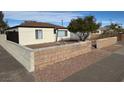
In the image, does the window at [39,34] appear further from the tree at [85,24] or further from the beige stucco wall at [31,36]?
the tree at [85,24]

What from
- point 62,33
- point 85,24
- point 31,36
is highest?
point 85,24

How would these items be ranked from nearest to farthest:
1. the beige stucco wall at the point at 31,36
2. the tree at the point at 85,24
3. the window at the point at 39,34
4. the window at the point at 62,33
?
the tree at the point at 85,24
the beige stucco wall at the point at 31,36
the window at the point at 39,34
the window at the point at 62,33

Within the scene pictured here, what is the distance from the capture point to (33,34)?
61.6 ft

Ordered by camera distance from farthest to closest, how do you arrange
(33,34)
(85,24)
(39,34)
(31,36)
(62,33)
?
(62,33), (39,34), (33,34), (31,36), (85,24)

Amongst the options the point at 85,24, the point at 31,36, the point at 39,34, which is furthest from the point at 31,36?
A: the point at 85,24

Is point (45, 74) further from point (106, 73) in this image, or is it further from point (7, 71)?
point (106, 73)

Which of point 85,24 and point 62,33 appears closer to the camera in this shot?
point 85,24

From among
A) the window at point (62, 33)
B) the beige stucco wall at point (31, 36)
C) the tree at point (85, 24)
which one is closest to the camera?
the tree at point (85, 24)

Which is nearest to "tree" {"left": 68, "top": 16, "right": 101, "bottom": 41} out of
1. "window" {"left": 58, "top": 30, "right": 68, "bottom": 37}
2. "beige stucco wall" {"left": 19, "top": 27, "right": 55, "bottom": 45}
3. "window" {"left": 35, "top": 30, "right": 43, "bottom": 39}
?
"beige stucco wall" {"left": 19, "top": 27, "right": 55, "bottom": 45}

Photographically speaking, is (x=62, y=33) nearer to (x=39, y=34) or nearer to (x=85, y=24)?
(x=39, y=34)

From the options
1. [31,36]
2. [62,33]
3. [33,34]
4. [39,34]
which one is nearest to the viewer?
[31,36]

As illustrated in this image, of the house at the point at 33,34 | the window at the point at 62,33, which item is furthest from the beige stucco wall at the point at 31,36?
the window at the point at 62,33

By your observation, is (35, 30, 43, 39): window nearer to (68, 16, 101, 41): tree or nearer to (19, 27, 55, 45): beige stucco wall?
(19, 27, 55, 45): beige stucco wall

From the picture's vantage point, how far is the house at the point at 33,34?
58.0ft
